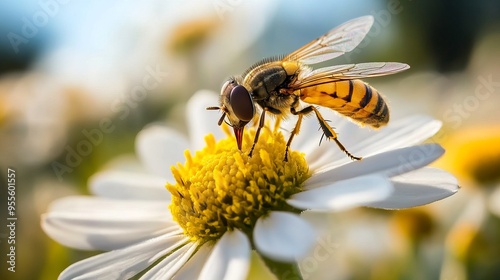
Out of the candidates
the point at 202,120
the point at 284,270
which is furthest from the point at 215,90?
the point at 284,270

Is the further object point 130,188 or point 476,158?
point 476,158

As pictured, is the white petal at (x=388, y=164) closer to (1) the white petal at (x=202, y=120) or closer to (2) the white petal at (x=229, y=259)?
(2) the white petal at (x=229, y=259)

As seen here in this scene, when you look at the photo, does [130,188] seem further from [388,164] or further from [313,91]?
[388,164]

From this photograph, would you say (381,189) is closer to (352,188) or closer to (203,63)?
(352,188)

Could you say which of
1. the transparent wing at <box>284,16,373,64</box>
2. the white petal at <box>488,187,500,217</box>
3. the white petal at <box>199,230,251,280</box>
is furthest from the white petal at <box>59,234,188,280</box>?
the white petal at <box>488,187,500,217</box>

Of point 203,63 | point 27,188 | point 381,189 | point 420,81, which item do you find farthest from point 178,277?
point 420,81
